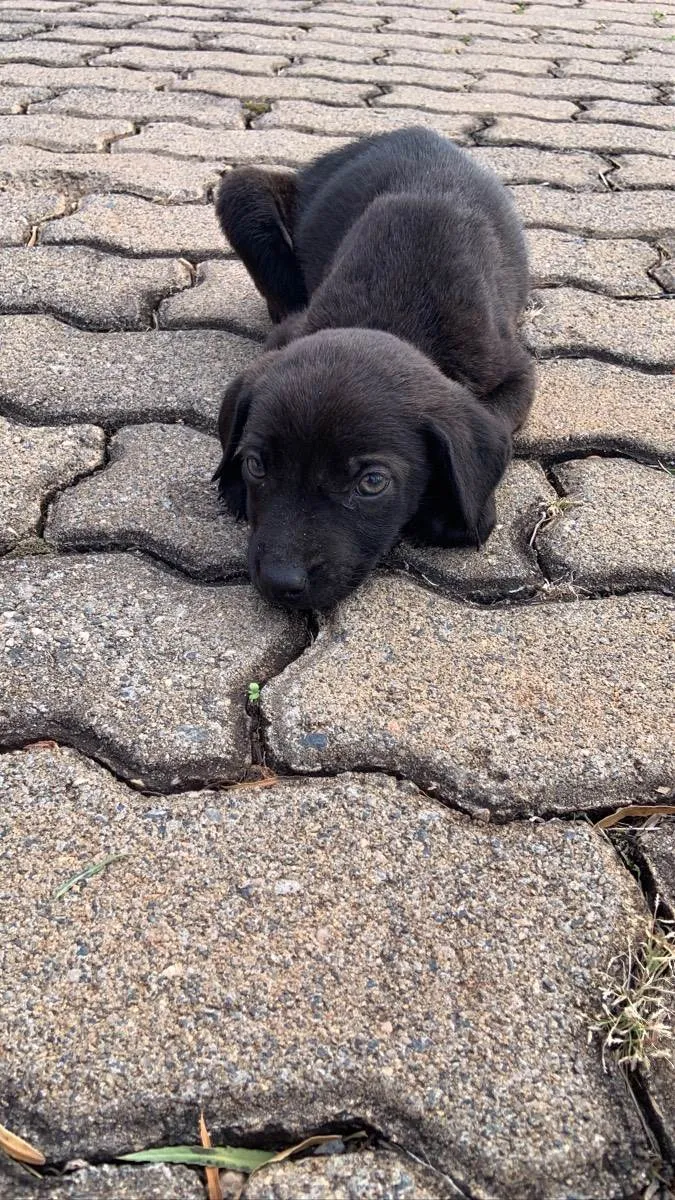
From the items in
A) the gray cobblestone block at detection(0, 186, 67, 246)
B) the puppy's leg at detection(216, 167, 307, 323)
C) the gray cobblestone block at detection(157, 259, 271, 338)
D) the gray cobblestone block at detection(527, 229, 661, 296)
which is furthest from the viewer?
the gray cobblestone block at detection(0, 186, 67, 246)

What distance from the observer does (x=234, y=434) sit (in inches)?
85.4

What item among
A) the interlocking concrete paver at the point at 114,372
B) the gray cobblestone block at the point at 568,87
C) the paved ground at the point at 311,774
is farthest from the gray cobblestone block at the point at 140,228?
the gray cobblestone block at the point at 568,87

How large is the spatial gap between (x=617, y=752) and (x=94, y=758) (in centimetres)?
84

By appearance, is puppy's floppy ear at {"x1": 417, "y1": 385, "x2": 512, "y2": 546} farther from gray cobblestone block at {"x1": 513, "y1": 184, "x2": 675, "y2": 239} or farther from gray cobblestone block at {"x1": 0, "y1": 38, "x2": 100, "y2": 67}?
gray cobblestone block at {"x1": 0, "y1": 38, "x2": 100, "y2": 67}

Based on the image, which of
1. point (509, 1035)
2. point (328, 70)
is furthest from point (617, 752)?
point (328, 70)

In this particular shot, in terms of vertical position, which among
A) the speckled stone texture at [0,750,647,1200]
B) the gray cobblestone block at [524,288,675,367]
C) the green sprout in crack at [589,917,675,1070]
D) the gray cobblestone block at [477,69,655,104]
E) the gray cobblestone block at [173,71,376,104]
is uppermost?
the gray cobblestone block at [477,69,655,104]

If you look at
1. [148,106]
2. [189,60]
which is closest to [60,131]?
[148,106]

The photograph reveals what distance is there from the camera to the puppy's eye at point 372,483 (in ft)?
6.55

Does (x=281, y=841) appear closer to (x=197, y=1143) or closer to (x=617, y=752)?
(x=197, y=1143)

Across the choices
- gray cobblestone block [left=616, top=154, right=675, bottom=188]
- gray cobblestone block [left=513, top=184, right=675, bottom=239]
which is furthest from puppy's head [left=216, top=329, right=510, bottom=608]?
gray cobblestone block [left=616, top=154, right=675, bottom=188]

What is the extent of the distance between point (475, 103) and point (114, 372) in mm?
3266

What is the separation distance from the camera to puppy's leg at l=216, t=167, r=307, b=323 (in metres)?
3.22

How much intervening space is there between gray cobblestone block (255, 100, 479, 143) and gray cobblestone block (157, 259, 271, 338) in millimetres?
1567

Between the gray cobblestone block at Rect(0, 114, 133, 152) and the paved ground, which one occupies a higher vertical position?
the gray cobblestone block at Rect(0, 114, 133, 152)
